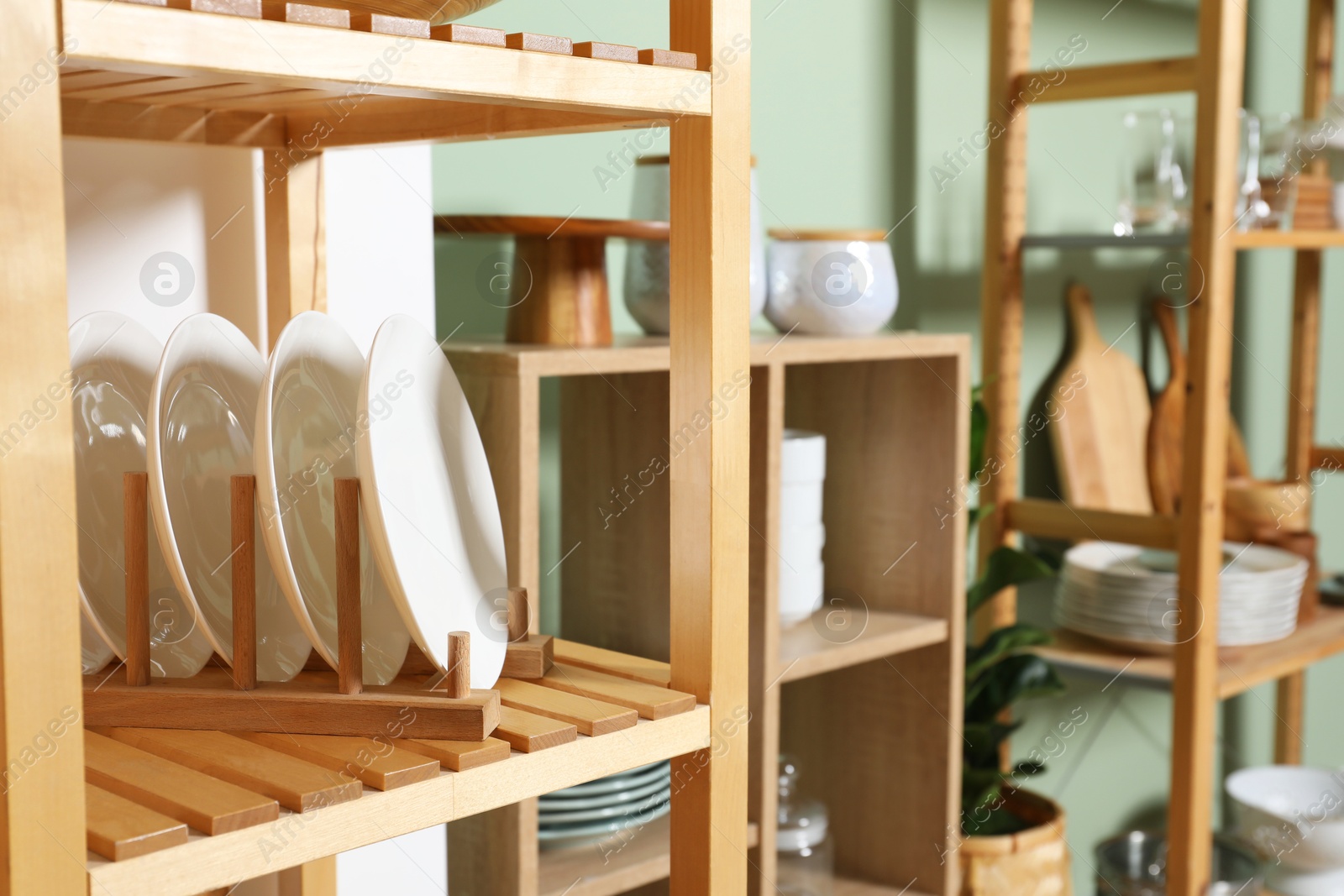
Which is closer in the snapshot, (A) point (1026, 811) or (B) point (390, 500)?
(B) point (390, 500)

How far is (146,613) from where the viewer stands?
691mm

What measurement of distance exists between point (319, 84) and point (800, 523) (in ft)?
3.09

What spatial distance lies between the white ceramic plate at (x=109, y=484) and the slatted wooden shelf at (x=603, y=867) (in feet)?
1.77

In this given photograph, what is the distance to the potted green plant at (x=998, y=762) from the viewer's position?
5.64ft

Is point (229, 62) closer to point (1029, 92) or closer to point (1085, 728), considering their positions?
point (1029, 92)

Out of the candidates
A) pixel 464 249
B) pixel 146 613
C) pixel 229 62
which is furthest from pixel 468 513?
pixel 464 249

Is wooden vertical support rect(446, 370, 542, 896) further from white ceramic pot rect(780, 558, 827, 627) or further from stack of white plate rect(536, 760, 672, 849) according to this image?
white ceramic pot rect(780, 558, 827, 627)

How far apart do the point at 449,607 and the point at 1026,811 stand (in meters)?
1.40

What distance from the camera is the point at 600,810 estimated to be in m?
1.28

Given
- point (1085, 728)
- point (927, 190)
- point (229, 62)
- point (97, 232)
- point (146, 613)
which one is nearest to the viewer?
point (229, 62)

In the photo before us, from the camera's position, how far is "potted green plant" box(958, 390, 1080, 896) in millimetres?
1720

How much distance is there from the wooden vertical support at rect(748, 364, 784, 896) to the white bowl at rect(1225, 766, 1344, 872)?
3.81 ft

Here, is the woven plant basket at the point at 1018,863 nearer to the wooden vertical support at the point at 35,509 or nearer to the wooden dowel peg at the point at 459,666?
the wooden dowel peg at the point at 459,666

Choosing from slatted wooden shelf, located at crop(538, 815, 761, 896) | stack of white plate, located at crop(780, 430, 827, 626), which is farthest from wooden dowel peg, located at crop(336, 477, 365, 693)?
stack of white plate, located at crop(780, 430, 827, 626)
